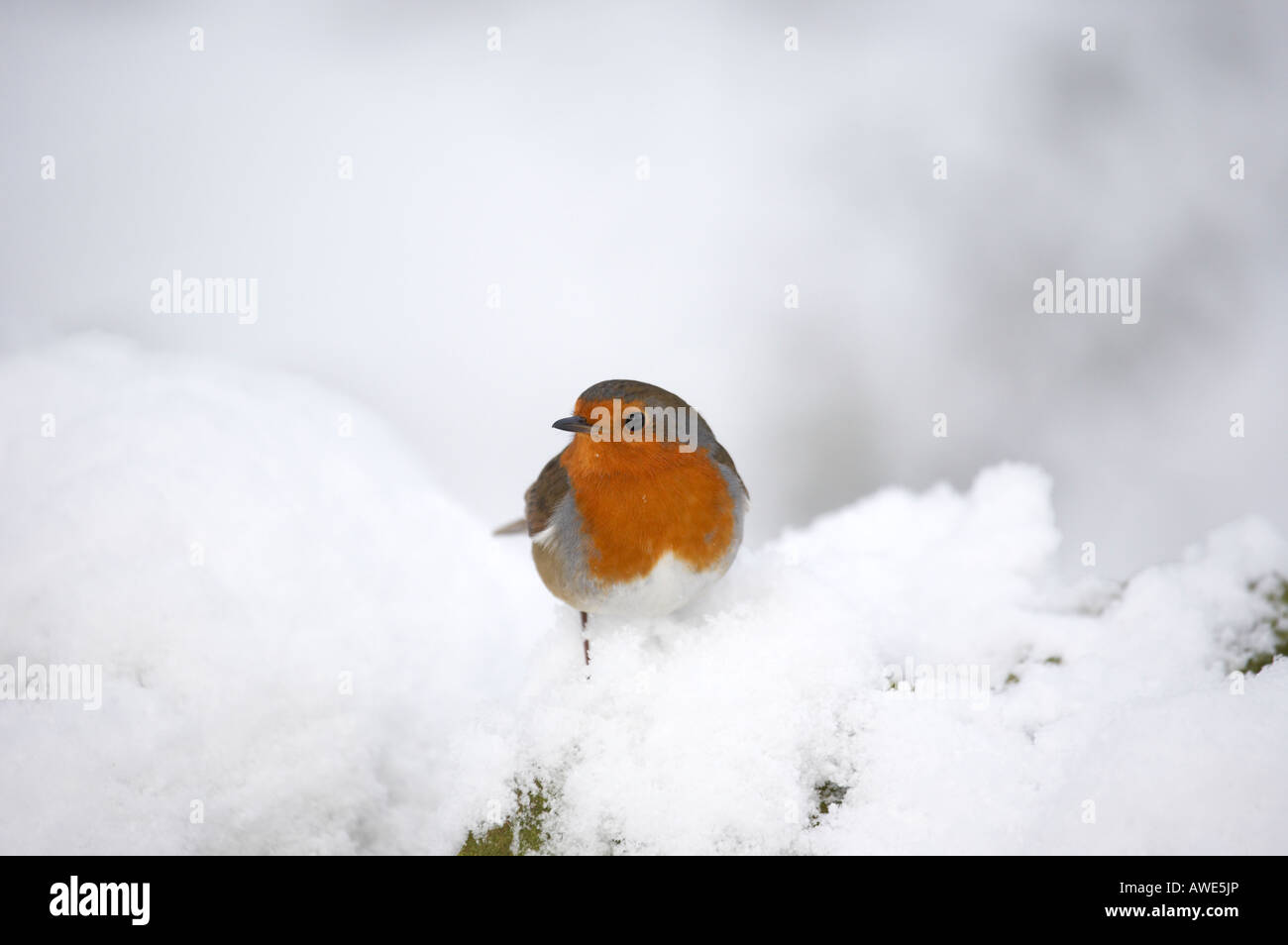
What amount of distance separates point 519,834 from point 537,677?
0.55 m

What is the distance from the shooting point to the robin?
8.33 ft

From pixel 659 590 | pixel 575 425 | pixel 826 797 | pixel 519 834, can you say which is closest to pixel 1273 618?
pixel 826 797

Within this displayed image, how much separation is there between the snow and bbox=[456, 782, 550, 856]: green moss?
4 cm

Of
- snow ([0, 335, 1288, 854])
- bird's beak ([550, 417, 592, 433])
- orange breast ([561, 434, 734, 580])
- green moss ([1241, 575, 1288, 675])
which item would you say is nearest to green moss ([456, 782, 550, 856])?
snow ([0, 335, 1288, 854])

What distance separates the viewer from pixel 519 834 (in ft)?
7.38

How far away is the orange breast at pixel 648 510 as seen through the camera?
2533mm

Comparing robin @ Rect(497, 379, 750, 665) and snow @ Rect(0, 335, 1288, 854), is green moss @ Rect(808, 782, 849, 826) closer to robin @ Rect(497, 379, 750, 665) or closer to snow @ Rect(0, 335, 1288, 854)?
snow @ Rect(0, 335, 1288, 854)

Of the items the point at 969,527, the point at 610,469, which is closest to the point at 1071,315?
the point at 969,527

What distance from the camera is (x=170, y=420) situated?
327cm

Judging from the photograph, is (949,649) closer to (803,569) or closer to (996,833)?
(803,569)

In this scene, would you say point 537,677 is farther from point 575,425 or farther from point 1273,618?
point 1273,618

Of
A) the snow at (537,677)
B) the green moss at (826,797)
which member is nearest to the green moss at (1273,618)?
the snow at (537,677)

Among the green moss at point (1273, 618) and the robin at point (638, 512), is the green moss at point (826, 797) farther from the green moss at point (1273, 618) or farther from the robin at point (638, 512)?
the green moss at point (1273, 618)
